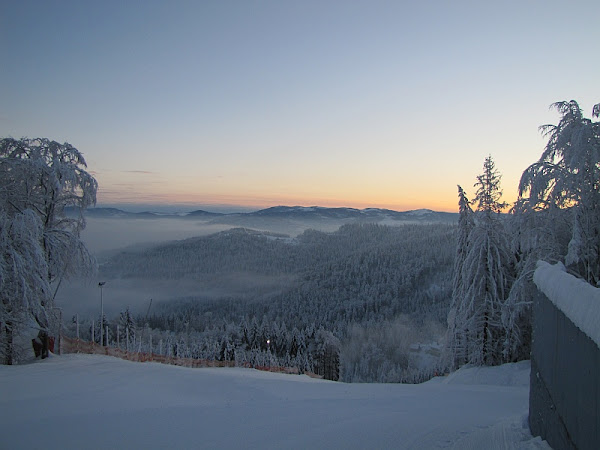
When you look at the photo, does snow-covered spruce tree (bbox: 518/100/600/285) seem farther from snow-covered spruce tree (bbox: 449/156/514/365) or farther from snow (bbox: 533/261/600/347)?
snow (bbox: 533/261/600/347)

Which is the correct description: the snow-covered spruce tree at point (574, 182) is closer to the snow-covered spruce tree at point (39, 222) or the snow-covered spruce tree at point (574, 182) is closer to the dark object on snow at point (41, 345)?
the snow-covered spruce tree at point (39, 222)

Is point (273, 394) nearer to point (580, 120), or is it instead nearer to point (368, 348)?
point (580, 120)

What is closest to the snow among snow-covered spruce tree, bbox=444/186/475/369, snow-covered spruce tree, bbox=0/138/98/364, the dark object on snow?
snow-covered spruce tree, bbox=0/138/98/364

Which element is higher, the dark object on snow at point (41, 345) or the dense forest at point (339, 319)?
the dark object on snow at point (41, 345)

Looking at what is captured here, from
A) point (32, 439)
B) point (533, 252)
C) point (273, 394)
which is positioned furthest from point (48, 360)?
point (533, 252)

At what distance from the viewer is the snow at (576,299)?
10.6 ft

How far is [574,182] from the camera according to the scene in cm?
1512

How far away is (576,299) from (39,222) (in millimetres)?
15411

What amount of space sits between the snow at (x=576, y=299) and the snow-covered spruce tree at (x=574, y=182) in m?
11.9

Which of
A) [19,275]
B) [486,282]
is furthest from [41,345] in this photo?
[486,282]

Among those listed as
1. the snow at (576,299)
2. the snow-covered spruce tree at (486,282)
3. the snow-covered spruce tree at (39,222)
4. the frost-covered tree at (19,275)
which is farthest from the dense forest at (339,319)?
the snow at (576,299)

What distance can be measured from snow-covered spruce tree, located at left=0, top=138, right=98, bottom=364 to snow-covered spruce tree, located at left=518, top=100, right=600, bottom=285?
705 inches

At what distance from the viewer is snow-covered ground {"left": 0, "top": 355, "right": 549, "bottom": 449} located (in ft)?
Answer: 18.3

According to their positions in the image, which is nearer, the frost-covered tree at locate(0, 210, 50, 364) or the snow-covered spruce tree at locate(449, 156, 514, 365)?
the frost-covered tree at locate(0, 210, 50, 364)
